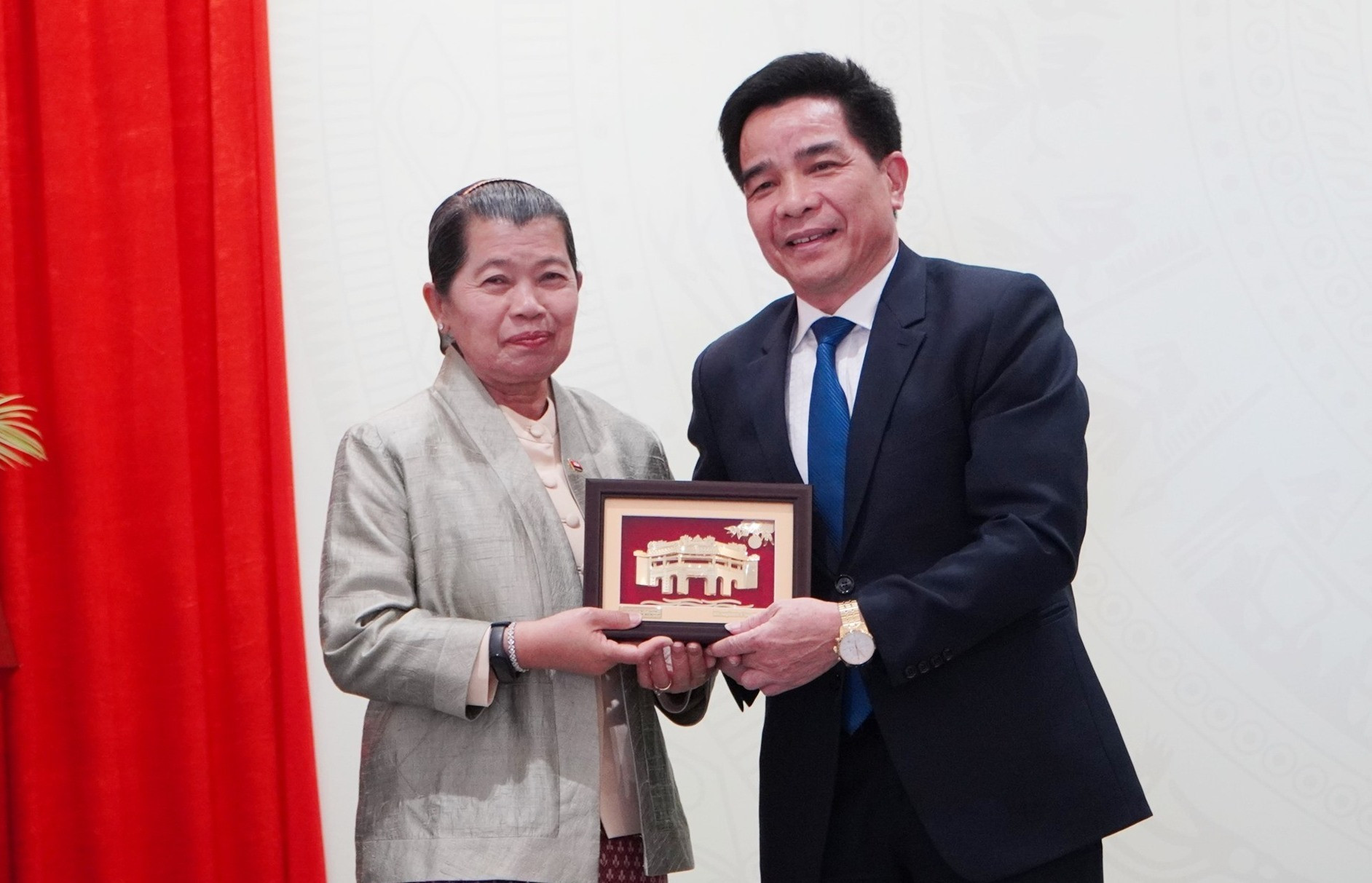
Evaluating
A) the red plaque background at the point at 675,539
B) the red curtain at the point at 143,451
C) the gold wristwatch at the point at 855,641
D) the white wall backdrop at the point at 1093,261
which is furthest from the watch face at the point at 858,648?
the red curtain at the point at 143,451

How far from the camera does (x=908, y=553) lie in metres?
1.84

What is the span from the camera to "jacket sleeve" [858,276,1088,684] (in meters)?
1.74

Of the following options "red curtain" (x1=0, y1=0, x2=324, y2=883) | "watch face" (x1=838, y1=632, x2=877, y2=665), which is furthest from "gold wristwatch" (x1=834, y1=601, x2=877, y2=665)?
"red curtain" (x1=0, y1=0, x2=324, y2=883)

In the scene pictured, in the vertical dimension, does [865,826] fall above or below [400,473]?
below

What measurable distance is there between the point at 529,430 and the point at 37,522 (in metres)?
1.58

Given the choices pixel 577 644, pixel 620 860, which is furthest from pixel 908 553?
pixel 620 860

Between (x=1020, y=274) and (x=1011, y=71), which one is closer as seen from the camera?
(x=1020, y=274)

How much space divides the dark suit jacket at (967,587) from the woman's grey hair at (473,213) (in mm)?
428

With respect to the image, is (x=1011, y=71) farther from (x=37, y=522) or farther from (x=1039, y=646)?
(x=37, y=522)

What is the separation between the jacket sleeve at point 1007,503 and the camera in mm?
1742

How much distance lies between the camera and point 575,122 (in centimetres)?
315

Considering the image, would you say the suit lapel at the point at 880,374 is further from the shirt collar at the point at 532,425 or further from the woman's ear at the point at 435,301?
the woman's ear at the point at 435,301

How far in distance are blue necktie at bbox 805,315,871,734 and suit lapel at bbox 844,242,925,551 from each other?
26 mm

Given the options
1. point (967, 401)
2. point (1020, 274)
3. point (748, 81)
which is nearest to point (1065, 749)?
point (967, 401)
